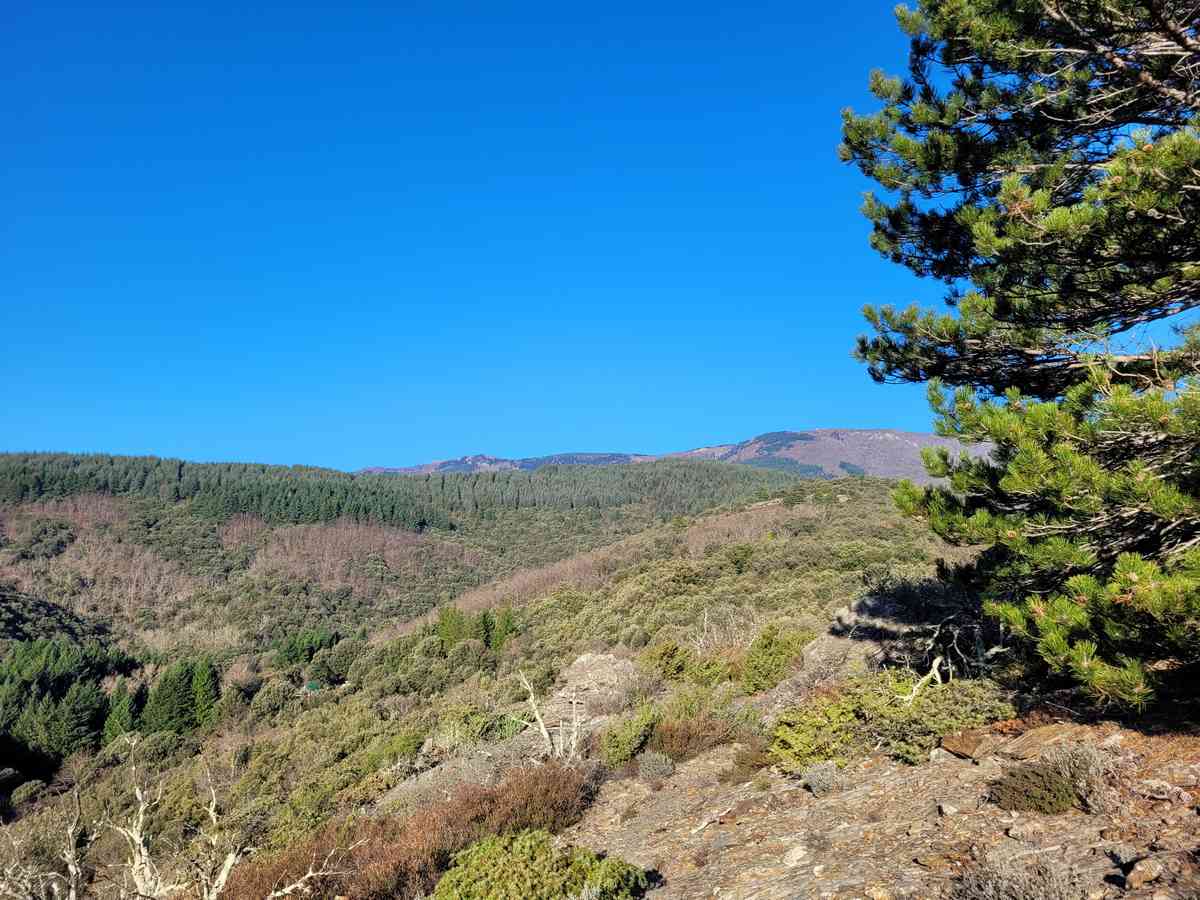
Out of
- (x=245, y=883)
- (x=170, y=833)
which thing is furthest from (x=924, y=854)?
(x=170, y=833)

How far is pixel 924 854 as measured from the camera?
451cm

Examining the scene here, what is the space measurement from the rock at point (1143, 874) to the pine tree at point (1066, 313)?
1.10 m

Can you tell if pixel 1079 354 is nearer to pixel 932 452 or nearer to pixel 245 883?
pixel 932 452

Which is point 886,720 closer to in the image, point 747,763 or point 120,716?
point 747,763

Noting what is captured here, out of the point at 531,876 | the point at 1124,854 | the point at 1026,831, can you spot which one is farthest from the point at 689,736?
the point at 1124,854

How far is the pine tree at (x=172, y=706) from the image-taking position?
32.3m

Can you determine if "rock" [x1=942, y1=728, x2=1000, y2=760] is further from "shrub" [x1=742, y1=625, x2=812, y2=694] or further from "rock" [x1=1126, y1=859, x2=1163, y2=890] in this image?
"shrub" [x1=742, y1=625, x2=812, y2=694]

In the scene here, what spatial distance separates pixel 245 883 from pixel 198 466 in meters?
127

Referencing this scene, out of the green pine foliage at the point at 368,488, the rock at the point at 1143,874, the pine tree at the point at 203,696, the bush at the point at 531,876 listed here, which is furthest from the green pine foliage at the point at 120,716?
the green pine foliage at the point at 368,488

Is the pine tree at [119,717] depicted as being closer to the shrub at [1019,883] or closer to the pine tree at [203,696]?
the pine tree at [203,696]

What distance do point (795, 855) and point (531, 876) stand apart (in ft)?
6.72

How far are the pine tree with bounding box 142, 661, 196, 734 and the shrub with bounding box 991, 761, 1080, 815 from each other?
37.3m

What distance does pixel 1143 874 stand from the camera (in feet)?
10.9

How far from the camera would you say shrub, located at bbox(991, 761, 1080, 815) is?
14.7ft
